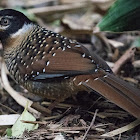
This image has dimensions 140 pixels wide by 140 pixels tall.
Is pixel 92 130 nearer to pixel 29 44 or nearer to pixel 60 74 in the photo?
pixel 60 74

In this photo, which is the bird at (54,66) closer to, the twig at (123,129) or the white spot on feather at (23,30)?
the white spot on feather at (23,30)

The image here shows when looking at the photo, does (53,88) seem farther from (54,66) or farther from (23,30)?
(23,30)

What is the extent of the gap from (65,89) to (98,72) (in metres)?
0.37

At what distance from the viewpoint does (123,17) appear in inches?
127

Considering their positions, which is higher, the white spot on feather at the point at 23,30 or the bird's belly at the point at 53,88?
the white spot on feather at the point at 23,30

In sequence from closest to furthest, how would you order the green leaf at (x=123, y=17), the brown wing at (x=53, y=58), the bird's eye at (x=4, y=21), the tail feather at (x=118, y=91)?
1. the tail feather at (x=118, y=91)
2. the brown wing at (x=53, y=58)
3. the green leaf at (x=123, y=17)
4. the bird's eye at (x=4, y=21)

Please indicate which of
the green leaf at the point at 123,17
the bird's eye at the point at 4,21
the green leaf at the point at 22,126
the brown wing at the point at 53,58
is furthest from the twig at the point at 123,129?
the bird's eye at the point at 4,21

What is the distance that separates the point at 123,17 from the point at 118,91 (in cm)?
90

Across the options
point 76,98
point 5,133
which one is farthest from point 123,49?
point 5,133

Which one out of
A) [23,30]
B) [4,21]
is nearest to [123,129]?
[23,30]

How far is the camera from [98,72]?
281 centimetres

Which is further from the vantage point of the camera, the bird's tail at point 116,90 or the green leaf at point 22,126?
the green leaf at point 22,126

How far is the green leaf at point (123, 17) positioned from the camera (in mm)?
3188

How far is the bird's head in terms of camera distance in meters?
3.35
